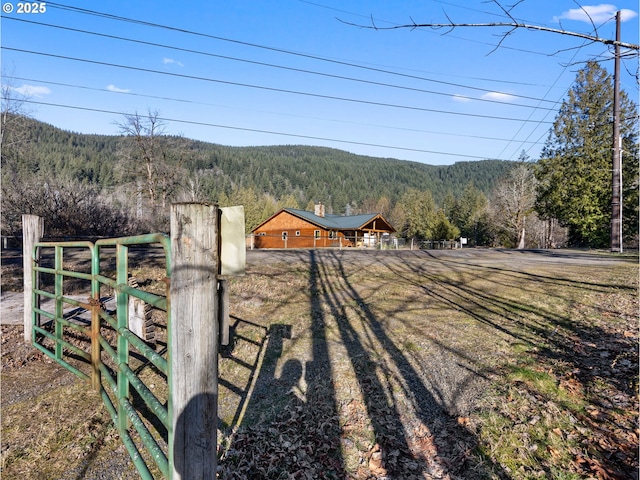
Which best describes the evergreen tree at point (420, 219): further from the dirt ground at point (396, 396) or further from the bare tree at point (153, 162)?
the dirt ground at point (396, 396)

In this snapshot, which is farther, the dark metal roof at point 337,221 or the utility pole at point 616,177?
the dark metal roof at point 337,221

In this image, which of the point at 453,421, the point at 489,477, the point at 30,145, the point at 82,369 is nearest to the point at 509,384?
the point at 453,421

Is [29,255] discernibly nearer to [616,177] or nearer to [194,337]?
[194,337]

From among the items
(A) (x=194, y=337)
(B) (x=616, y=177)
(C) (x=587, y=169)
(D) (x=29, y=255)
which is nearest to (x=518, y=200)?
(C) (x=587, y=169)

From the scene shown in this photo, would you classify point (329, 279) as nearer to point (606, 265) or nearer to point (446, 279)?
point (446, 279)

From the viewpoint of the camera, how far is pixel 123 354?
2885 mm

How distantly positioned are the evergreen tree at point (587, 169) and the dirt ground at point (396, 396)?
2219 cm

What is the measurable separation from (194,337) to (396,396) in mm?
3273

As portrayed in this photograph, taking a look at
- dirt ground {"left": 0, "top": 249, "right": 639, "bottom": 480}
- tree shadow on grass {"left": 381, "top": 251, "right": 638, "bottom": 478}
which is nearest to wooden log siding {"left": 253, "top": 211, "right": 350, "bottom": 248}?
tree shadow on grass {"left": 381, "top": 251, "right": 638, "bottom": 478}

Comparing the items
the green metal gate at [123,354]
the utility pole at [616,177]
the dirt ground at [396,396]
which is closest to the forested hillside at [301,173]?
the utility pole at [616,177]

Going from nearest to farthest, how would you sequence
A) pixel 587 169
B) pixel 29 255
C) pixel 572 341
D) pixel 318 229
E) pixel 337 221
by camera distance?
pixel 29 255 → pixel 572 341 → pixel 587 169 → pixel 318 229 → pixel 337 221

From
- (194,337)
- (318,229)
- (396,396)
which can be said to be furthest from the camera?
(318,229)

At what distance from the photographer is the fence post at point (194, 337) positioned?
1.66 meters

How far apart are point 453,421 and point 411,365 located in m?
1.26
